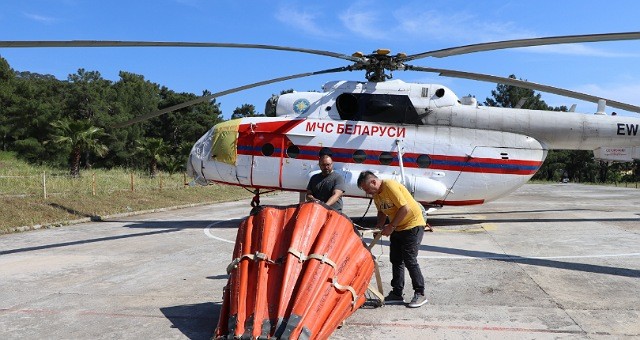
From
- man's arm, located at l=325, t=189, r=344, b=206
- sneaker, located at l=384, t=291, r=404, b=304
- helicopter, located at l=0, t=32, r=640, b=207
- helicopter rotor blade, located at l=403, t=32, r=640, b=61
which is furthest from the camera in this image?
helicopter, located at l=0, t=32, r=640, b=207

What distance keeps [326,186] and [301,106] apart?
636cm

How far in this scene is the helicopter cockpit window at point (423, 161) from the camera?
41.3 ft

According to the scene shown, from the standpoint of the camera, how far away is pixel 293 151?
41.8 feet

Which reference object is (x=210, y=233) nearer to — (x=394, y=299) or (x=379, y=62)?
(x=379, y=62)

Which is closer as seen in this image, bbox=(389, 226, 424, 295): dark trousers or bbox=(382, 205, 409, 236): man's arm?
bbox=(382, 205, 409, 236): man's arm

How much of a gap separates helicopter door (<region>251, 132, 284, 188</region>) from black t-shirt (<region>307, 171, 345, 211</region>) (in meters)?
5.75

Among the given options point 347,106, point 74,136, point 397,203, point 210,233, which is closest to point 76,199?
point 210,233

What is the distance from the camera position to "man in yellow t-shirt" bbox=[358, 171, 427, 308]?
5594 millimetres

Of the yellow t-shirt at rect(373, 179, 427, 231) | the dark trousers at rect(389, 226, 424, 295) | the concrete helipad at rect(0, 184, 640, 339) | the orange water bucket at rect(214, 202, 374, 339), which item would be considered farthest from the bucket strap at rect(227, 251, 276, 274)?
the dark trousers at rect(389, 226, 424, 295)

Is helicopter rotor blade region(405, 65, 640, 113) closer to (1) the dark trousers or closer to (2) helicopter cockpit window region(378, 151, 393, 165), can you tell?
(2) helicopter cockpit window region(378, 151, 393, 165)

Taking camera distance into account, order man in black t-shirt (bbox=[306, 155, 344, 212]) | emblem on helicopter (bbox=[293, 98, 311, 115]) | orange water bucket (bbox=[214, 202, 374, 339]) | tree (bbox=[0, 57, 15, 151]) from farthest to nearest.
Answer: tree (bbox=[0, 57, 15, 151]), emblem on helicopter (bbox=[293, 98, 311, 115]), man in black t-shirt (bbox=[306, 155, 344, 212]), orange water bucket (bbox=[214, 202, 374, 339])

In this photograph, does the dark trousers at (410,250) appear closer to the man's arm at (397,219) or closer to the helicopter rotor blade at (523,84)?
the man's arm at (397,219)

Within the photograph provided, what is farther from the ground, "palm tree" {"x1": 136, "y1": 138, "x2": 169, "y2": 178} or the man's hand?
"palm tree" {"x1": 136, "y1": 138, "x2": 169, "y2": 178}

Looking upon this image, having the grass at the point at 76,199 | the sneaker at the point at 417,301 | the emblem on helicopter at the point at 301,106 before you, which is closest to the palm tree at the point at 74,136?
the grass at the point at 76,199
